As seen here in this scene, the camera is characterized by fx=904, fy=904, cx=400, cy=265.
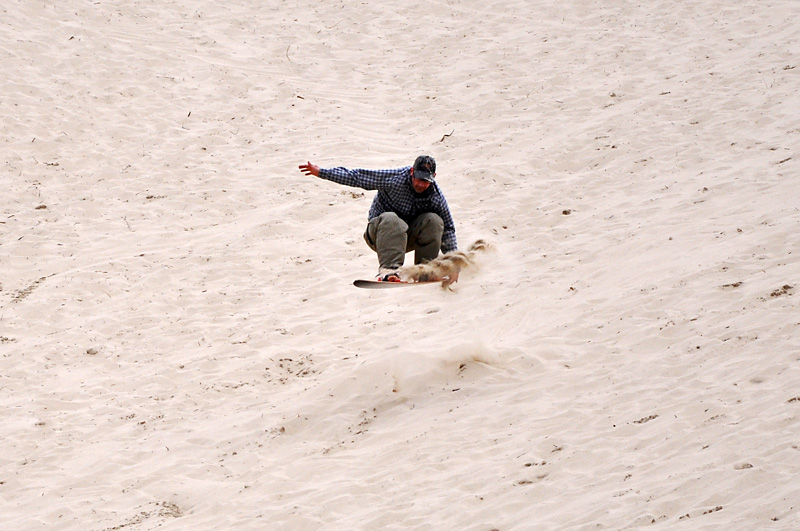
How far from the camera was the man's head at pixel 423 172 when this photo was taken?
6902 millimetres

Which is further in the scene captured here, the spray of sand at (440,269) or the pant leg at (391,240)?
the spray of sand at (440,269)

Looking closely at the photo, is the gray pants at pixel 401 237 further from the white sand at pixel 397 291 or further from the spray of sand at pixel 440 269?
the white sand at pixel 397 291

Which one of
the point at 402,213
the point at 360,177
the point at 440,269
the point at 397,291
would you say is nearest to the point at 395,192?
the point at 402,213

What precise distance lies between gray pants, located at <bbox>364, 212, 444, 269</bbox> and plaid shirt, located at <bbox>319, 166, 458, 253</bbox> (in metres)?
0.10

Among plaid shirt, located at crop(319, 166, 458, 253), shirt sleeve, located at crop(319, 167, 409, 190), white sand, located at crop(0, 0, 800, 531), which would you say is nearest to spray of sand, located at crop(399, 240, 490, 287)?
plaid shirt, located at crop(319, 166, 458, 253)

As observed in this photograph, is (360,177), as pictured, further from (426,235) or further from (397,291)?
(397,291)

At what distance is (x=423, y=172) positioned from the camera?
273 inches

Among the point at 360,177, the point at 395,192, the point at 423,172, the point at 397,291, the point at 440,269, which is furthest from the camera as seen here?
the point at 397,291

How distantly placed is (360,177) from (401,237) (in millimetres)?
575

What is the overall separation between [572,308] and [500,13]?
9.42 m

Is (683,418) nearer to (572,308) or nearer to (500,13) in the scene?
(572,308)

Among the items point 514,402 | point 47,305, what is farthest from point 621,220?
point 47,305

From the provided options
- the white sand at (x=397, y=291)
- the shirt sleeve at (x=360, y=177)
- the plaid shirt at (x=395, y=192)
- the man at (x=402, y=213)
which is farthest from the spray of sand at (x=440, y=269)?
the shirt sleeve at (x=360, y=177)

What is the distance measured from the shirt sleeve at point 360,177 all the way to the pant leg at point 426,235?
1.34 feet
